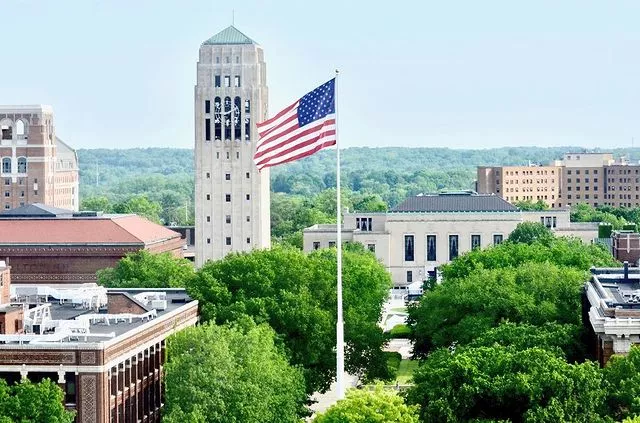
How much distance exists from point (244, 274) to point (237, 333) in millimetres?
17618

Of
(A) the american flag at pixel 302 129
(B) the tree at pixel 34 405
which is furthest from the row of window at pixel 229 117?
(A) the american flag at pixel 302 129

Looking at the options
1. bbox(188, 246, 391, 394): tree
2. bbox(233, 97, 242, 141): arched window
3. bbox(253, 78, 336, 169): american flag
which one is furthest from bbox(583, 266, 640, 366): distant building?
bbox(233, 97, 242, 141): arched window

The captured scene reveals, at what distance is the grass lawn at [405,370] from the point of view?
440 ft

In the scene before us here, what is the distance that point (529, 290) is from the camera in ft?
A: 398

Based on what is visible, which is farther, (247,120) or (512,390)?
(247,120)

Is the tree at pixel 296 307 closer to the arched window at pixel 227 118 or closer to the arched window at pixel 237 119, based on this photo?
the arched window at pixel 237 119

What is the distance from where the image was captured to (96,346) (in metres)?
89.8

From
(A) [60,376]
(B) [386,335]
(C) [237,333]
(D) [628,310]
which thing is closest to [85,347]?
Answer: (A) [60,376]

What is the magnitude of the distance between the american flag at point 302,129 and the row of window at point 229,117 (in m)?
118

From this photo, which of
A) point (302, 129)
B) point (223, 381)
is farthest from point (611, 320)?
point (302, 129)

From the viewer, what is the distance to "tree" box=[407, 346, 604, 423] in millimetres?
85625

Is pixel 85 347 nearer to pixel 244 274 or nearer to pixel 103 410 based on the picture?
pixel 103 410

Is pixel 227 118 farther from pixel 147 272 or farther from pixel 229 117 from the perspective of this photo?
pixel 147 272

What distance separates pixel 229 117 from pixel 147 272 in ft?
147
